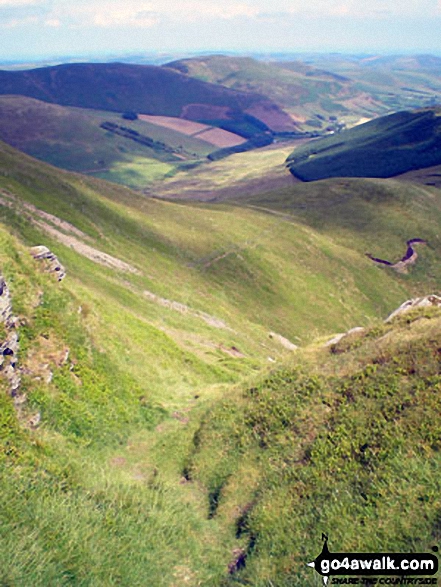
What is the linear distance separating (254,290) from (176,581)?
58.8 m

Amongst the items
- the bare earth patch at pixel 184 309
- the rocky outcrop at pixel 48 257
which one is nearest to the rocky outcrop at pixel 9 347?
the rocky outcrop at pixel 48 257

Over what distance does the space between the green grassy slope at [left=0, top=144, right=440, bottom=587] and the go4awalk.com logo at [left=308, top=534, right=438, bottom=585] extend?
1.40 metres

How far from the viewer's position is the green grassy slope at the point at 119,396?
1085 cm

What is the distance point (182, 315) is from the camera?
47.9 m

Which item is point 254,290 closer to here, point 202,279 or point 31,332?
point 202,279

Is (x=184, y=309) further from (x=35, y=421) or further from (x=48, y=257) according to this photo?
(x=35, y=421)

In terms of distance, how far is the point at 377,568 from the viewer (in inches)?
408

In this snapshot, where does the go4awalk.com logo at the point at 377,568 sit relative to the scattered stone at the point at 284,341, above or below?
above

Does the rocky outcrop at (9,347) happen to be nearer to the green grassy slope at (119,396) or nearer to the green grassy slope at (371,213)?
the green grassy slope at (119,396)

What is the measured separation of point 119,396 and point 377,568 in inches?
589

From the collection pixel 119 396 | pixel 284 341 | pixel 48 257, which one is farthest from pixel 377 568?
pixel 284 341

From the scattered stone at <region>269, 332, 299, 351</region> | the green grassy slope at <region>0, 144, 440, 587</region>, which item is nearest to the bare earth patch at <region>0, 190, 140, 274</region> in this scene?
the green grassy slope at <region>0, 144, 440, 587</region>

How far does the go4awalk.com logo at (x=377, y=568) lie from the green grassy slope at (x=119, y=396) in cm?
140

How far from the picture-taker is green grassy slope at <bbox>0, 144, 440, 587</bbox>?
1085 cm
